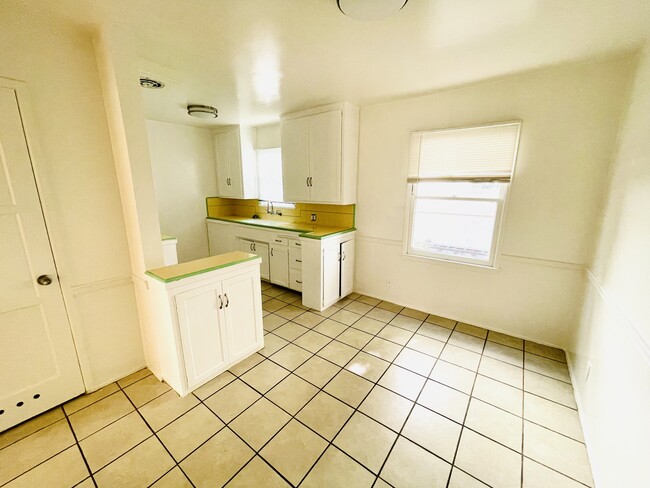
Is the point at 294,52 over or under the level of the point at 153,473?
over

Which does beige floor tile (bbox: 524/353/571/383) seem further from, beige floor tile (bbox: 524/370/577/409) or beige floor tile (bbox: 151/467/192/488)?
beige floor tile (bbox: 151/467/192/488)

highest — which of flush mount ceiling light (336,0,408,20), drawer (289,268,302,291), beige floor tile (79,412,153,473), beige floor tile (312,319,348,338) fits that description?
flush mount ceiling light (336,0,408,20)

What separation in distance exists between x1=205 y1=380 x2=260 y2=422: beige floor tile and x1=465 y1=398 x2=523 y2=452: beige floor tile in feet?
5.16

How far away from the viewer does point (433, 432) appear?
170 centimetres

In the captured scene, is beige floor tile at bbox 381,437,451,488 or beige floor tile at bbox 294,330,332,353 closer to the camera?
beige floor tile at bbox 381,437,451,488

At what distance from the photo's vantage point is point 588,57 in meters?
1.97

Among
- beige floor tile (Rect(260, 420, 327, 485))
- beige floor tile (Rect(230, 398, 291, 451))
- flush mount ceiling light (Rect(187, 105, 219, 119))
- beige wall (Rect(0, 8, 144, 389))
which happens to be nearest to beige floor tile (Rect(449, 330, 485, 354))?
beige floor tile (Rect(260, 420, 327, 485))

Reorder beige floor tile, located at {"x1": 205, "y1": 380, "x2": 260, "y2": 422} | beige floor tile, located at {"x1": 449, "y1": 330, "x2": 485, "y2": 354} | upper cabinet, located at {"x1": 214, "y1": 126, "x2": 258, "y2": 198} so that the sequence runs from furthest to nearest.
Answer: upper cabinet, located at {"x1": 214, "y1": 126, "x2": 258, "y2": 198}, beige floor tile, located at {"x1": 449, "y1": 330, "x2": 485, "y2": 354}, beige floor tile, located at {"x1": 205, "y1": 380, "x2": 260, "y2": 422}

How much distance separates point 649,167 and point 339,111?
2.60m

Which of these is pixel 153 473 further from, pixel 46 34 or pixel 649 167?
pixel 649 167

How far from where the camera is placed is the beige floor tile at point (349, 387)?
196 centimetres

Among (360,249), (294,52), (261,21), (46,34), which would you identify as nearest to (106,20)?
(46,34)

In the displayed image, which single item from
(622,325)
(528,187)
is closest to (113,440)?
(622,325)

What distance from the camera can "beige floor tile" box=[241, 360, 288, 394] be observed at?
6.86 feet
